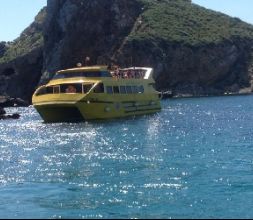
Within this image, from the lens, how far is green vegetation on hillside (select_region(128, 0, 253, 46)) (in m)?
138

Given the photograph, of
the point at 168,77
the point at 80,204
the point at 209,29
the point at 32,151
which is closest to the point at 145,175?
the point at 80,204

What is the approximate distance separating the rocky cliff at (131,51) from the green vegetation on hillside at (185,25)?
28cm

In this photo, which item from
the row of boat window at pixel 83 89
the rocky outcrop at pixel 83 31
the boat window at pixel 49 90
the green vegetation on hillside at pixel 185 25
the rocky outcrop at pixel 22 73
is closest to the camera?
the row of boat window at pixel 83 89

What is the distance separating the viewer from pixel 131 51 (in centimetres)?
13050

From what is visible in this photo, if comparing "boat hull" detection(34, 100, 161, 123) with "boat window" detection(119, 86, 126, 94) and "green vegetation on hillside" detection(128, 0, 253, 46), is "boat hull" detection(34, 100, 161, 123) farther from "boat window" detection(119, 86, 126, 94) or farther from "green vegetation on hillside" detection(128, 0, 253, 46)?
"green vegetation on hillside" detection(128, 0, 253, 46)

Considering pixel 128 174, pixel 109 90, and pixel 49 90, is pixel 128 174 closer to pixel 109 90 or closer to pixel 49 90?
pixel 109 90

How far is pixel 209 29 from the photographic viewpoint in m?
150

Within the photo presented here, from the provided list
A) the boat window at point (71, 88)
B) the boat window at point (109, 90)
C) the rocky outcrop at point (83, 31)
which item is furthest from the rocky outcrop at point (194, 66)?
the boat window at point (71, 88)

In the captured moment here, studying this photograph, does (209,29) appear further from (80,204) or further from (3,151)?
(80,204)

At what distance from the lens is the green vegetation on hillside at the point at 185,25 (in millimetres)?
138375

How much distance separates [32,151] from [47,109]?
20.7 m

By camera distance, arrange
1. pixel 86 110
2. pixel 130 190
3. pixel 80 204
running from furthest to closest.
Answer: pixel 86 110, pixel 130 190, pixel 80 204

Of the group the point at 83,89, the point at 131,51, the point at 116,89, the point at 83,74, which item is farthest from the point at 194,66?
the point at 83,89

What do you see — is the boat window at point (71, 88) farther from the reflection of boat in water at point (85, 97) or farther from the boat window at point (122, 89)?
the boat window at point (122, 89)
